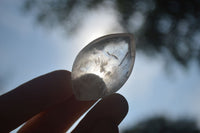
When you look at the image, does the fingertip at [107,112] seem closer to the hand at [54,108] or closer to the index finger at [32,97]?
the hand at [54,108]

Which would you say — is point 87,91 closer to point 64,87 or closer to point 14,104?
point 64,87

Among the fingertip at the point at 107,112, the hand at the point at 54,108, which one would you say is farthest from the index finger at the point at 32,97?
the fingertip at the point at 107,112

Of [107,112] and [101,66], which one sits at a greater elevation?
[101,66]

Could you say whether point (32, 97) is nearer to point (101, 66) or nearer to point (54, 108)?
point (54, 108)

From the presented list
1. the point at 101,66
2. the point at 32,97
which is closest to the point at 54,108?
the point at 32,97

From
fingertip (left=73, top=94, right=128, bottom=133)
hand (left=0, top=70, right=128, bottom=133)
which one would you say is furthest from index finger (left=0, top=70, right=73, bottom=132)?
fingertip (left=73, top=94, right=128, bottom=133)

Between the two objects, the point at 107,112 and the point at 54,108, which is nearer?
the point at 107,112
